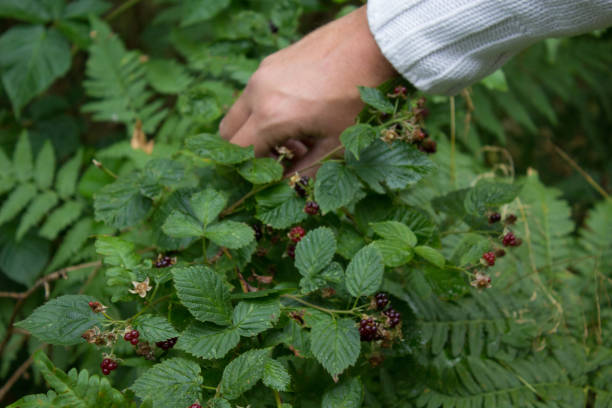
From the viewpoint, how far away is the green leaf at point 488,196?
945 mm

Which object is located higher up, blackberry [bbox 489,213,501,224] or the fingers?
the fingers

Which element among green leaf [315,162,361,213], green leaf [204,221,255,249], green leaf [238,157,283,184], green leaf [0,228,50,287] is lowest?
green leaf [0,228,50,287]

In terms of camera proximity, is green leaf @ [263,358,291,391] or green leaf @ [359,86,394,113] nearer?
green leaf @ [263,358,291,391]

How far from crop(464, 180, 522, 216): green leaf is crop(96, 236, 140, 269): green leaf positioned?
661 mm

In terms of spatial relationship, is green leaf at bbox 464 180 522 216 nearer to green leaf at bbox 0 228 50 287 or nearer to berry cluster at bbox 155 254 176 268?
A: berry cluster at bbox 155 254 176 268

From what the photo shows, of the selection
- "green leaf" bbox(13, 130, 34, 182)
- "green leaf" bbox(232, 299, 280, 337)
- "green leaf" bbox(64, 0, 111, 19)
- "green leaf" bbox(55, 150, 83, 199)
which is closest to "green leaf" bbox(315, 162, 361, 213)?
"green leaf" bbox(232, 299, 280, 337)

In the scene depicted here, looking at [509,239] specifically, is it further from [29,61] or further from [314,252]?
[29,61]

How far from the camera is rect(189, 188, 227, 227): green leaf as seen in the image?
853 millimetres

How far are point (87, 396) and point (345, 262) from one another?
52 centimetres

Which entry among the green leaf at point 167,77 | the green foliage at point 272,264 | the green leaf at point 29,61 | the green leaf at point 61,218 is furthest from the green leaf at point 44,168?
the green leaf at point 167,77

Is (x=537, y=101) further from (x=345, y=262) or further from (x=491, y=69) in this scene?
(x=345, y=262)

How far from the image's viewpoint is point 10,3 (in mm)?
1838

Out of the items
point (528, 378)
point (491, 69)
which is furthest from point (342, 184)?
point (528, 378)

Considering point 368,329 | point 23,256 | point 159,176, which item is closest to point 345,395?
point 368,329
